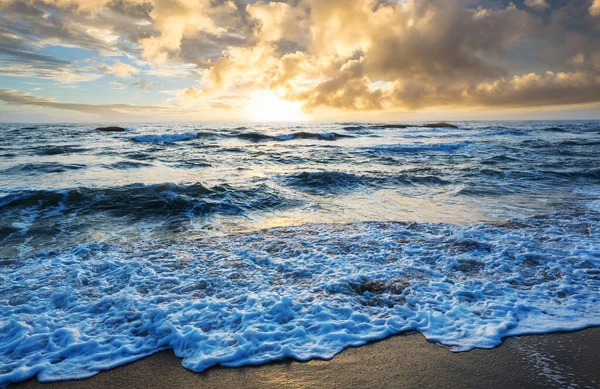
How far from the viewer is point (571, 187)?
12430 mm

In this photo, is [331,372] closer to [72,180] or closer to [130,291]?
[130,291]

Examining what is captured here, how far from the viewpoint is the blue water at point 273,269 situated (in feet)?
12.2

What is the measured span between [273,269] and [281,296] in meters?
1.01

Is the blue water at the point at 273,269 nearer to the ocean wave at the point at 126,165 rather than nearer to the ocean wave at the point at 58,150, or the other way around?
the ocean wave at the point at 126,165

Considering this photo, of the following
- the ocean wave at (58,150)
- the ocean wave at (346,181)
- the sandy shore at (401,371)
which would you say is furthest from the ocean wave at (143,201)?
the ocean wave at (58,150)

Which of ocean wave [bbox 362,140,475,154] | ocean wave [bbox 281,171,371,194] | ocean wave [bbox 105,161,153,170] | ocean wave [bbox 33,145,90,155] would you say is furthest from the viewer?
ocean wave [bbox 362,140,475,154]

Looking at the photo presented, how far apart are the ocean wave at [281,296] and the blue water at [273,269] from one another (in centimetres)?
2

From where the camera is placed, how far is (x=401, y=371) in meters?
3.20

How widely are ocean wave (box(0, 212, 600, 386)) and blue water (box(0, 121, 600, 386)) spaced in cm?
2

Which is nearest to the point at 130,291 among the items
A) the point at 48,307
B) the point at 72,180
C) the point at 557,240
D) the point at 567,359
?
the point at 48,307

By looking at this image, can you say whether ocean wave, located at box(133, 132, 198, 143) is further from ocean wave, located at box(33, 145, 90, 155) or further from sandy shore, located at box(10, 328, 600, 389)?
sandy shore, located at box(10, 328, 600, 389)

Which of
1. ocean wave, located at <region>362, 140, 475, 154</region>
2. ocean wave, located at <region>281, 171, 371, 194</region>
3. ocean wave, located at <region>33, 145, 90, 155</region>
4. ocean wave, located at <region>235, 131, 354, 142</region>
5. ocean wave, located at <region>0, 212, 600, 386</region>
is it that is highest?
ocean wave, located at <region>235, 131, 354, 142</region>

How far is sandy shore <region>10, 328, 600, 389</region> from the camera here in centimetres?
304

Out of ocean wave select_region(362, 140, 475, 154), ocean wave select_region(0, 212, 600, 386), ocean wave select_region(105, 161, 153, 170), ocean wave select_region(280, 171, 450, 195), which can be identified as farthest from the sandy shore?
ocean wave select_region(362, 140, 475, 154)
